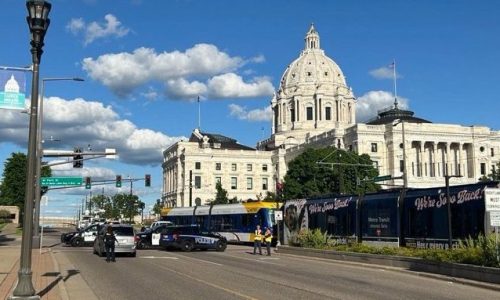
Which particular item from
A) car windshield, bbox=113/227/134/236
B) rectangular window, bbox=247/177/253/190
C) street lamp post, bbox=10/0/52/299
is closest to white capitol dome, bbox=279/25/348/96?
rectangular window, bbox=247/177/253/190

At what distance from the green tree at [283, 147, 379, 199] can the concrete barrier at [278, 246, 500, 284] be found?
65.8 m

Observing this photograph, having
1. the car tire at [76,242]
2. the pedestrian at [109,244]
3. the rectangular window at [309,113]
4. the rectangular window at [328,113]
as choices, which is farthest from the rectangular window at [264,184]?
the pedestrian at [109,244]

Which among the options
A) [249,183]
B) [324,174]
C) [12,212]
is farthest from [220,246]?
[249,183]

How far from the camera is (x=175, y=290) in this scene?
617 inches

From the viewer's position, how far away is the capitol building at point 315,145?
128875mm

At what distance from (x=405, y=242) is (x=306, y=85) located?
152 metres

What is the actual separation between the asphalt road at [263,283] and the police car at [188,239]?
1208cm

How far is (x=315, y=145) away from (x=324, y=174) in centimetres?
4718

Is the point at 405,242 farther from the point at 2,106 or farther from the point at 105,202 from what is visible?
the point at 105,202

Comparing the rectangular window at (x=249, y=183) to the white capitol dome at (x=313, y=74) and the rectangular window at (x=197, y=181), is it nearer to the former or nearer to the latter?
the rectangular window at (x=197, y=181)

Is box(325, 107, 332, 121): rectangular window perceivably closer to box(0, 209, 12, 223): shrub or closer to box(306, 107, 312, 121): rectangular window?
box(306, 107, 312, 121): rectangular window

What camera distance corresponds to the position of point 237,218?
48750 mm

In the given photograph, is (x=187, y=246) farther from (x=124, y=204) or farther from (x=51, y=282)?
(x=124, y=204)

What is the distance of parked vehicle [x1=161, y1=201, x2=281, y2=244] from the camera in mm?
46781
